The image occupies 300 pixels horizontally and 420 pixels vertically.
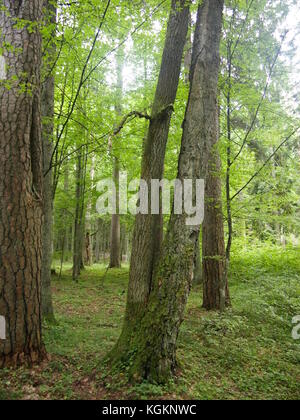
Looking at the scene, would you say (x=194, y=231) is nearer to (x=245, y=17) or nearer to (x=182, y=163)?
(x=182, y=163)

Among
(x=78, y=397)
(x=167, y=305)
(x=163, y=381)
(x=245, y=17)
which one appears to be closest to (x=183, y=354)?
(x=163, y=381)

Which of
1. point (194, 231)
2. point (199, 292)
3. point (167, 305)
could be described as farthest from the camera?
point (199, 292)

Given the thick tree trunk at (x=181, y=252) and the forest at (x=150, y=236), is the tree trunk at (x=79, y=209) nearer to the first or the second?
the forest at (x=150, y=236)

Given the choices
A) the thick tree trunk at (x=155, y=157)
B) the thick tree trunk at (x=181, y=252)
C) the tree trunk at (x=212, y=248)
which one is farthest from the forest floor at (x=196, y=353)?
the thick tree trunk at (x=155, y=157)

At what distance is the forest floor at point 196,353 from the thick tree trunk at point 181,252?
0.28 m

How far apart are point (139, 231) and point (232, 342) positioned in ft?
8.51

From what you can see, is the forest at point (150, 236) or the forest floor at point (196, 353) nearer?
the forest floor at point (196, 353)

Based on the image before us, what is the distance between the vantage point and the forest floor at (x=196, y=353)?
3270 mm

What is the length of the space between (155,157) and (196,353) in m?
3.06

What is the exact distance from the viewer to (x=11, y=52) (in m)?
3.68

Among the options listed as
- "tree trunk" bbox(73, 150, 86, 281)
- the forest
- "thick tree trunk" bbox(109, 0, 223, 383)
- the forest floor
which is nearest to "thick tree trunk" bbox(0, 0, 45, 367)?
the forest

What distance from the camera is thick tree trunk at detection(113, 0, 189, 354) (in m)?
4.05

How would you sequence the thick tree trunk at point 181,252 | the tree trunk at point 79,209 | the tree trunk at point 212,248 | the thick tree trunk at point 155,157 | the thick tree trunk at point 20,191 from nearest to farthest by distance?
1. the thick tree trunk at point 181,252
2. the thick tree trunk at point 20,191
3. the thick tree trunk at point 155,157
4. the tree trunk at point 212,248
5. the tree trunk at point 79,209

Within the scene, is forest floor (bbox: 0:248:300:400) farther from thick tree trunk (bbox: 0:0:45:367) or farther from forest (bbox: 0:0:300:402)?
thick tree trunk (bbox: 0:0:45:367)
